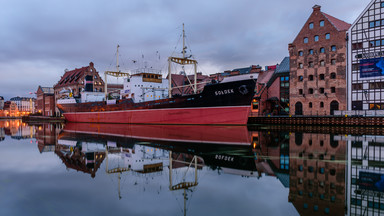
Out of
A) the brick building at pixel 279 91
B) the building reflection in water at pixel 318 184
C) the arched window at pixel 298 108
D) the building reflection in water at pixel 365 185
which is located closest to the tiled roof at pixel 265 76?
the brick building at pixel 279 91

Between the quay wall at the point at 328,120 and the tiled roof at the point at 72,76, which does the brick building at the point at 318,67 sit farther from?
the tiled roof at the point at 72,76

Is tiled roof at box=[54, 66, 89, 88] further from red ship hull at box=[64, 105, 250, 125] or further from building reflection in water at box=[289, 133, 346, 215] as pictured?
building reflection in water at box=[289, 133, 346, 215]

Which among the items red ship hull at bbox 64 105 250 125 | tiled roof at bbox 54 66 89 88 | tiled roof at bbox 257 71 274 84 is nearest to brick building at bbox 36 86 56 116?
tiled roof at bbox 54 66 89 88

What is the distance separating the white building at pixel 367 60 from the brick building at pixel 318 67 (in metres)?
1.10

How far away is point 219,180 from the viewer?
7.66m

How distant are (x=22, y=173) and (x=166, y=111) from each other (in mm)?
23726

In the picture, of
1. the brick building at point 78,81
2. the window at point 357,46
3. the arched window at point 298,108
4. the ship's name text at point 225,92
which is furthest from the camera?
the brick building at point 78,81

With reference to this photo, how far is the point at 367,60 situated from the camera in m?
35.0

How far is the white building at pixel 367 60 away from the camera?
34.0m

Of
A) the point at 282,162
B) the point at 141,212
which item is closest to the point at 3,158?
the point at 141,212

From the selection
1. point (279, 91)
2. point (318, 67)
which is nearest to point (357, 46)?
point (318, 67)

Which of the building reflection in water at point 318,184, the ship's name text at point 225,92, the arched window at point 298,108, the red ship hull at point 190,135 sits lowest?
the red ship hull at point 190,135

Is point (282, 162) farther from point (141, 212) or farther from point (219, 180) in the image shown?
point (141, 212)

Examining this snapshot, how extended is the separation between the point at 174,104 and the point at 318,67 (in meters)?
23.9
